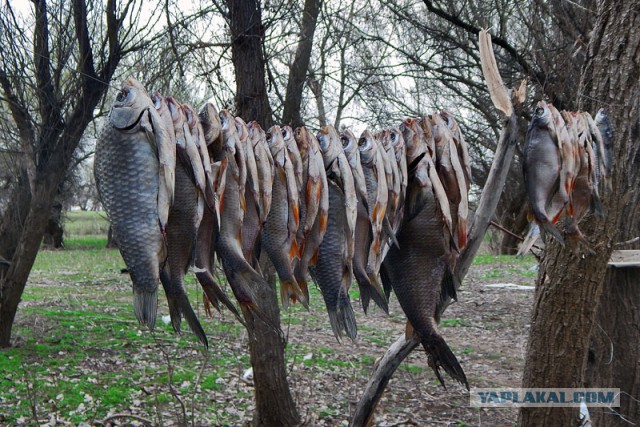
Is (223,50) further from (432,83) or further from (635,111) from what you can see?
(432,83)

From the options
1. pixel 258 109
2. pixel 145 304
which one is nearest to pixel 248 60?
pixel 258 109

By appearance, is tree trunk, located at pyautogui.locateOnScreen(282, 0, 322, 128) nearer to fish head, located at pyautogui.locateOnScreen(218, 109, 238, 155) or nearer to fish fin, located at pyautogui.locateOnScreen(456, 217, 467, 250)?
fish fin, located at pyautogui.locateOnScreen(456, 217, 467, 250)

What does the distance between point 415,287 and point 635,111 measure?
2.14 m

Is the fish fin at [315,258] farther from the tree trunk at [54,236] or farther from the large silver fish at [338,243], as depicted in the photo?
the tree trunk at [54,236]

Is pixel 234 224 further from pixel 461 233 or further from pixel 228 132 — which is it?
pixel 461 233

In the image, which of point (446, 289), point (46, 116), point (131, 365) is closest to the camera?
point (446, 289)

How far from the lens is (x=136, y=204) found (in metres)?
1.43

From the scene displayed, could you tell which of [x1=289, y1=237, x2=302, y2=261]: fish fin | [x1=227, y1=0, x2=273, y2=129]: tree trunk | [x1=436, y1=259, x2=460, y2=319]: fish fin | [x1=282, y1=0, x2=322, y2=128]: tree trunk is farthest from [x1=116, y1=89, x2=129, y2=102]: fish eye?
[x1=282, y1=0, x2=322, y2=128]: tree trunk

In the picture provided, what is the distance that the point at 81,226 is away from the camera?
117ft

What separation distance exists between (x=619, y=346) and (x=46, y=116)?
19.2 ft

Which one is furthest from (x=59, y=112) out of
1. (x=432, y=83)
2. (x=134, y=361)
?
(x=432, y=83)

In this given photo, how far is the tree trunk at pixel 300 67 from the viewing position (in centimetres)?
592

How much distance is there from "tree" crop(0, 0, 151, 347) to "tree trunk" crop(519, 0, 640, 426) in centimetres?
470

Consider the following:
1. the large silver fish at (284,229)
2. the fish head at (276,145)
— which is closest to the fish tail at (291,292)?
the large silver fish at (284,229)
